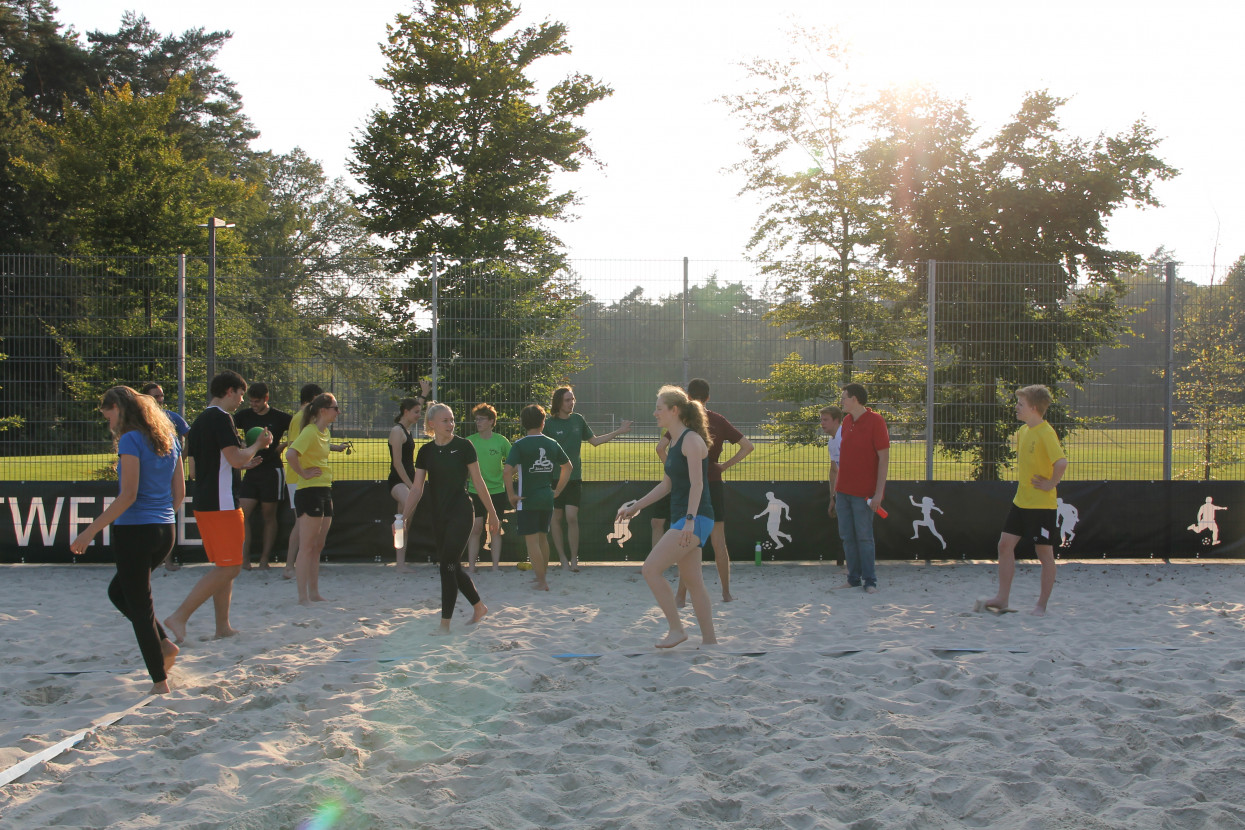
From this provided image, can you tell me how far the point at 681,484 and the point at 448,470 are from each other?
171 centimetres

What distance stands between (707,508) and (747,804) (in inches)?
95.9

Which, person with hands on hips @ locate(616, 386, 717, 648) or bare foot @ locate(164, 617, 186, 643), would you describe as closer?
person with hands on hips @ locate(616, 386, 717, 648)

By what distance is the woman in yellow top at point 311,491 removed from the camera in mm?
6895

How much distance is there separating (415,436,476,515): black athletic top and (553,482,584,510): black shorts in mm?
2652

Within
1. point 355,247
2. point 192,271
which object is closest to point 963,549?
point 192,271

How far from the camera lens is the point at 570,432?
27.7 ft

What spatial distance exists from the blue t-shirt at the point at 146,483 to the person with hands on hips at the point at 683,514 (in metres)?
2.65

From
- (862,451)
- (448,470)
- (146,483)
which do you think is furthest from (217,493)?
(862,451)

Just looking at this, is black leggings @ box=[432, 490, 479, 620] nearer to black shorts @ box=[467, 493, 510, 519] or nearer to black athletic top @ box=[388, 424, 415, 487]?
black athletic top @ box=[388, 424, 415, 487]

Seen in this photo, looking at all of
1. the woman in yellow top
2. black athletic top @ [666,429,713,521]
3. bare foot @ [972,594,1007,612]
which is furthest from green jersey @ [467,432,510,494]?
bare foot @ [972,594,1007,612]

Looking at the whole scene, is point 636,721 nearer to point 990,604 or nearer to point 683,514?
point 683,514

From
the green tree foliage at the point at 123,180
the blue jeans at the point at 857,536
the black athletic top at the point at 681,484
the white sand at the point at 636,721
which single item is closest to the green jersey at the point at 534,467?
the white sand at the point at 636,721

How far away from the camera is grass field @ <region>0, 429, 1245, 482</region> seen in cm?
907

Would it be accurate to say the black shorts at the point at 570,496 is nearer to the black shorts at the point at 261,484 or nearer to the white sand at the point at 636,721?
the white sand at the point at 636,721
